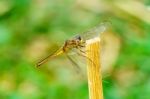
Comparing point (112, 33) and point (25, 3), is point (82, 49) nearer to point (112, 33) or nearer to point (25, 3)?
point (112, 33)

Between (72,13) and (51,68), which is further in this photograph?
(72,13)

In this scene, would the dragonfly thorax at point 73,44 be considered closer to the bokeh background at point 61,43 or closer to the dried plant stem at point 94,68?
the dried plant stem at point 94,68

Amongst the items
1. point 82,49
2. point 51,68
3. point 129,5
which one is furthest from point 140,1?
point 82,49

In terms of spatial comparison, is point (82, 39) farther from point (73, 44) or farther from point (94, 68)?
point (94, 68)

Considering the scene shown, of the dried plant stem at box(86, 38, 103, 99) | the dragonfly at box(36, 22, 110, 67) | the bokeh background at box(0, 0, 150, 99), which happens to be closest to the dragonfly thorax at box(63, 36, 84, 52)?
the dragonfly at box(36, 22, 110, 67)

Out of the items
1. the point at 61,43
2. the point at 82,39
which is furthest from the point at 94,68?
the point at 61,43
